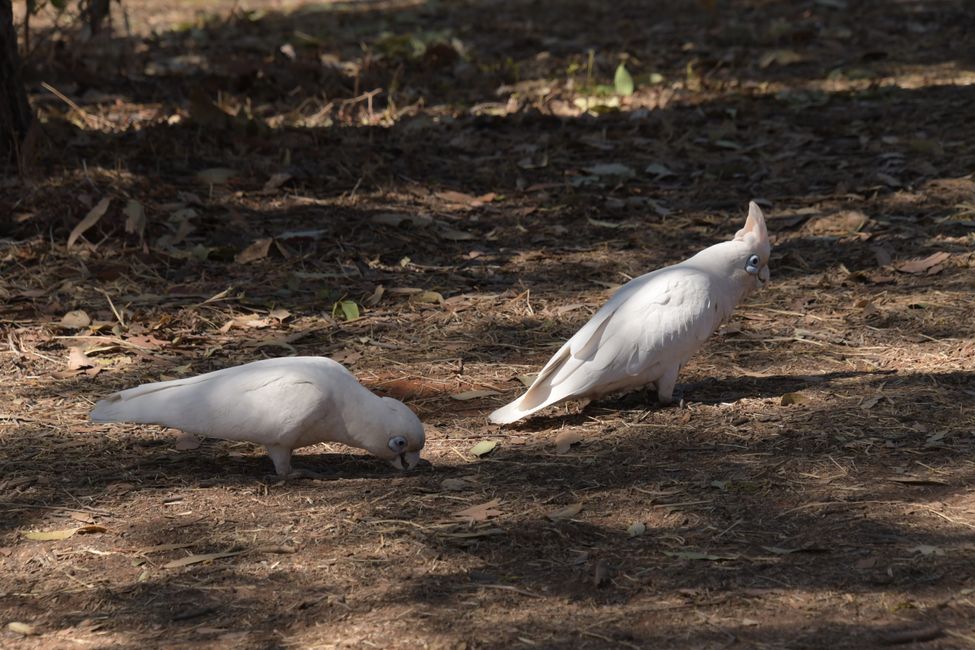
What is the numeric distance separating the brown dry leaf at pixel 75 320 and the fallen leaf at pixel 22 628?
6.75 ft

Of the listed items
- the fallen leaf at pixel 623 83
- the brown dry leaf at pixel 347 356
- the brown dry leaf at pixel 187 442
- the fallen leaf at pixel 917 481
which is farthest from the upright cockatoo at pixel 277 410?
the fallen leaf at pixel 623 83

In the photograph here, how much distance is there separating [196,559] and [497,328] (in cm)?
195

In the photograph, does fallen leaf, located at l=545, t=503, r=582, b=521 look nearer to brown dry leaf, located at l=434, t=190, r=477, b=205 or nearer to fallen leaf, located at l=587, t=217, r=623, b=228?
fallen leaf, located at l=587, t=217, r=623, b=228

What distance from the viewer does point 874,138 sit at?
6621mm

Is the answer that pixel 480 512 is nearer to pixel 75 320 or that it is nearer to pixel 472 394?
pixel 472 394

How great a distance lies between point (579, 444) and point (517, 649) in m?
1.19

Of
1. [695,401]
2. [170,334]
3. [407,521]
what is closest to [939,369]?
[695,401]

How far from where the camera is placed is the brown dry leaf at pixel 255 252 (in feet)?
17.0

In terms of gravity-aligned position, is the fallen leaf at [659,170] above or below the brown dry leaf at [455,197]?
above

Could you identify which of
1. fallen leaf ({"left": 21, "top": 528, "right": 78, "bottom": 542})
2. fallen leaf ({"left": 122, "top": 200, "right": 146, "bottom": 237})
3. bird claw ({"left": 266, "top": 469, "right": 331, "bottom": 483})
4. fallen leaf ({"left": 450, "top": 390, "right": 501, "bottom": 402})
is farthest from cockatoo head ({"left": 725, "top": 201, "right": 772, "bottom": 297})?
fallen leaf ({"left": 122, "top": 200, "right": 146, "bottom": 237})

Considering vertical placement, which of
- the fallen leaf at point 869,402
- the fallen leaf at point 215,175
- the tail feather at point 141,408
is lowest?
the fallen leaf at point 869,402

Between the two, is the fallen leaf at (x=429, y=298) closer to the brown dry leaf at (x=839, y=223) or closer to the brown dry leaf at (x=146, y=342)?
the brown dry leaf at (x=146, y=342)

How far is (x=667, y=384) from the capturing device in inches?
147

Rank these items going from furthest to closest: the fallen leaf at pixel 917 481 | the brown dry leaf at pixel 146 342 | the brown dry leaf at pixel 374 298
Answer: the brown dry leaf at pixel 374 298, the brown dry leaf at pixel 146 342, the fallen leaf at pixel 917 481
